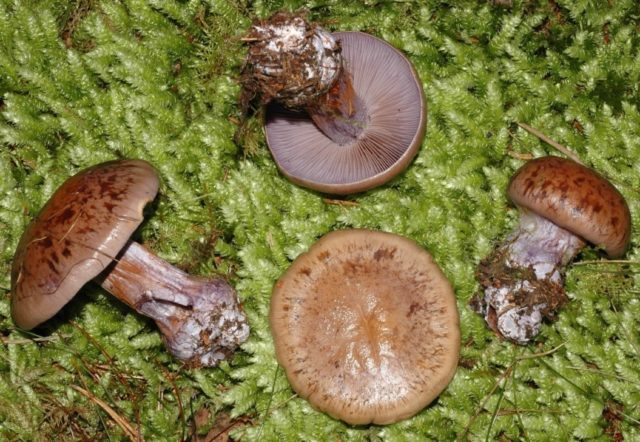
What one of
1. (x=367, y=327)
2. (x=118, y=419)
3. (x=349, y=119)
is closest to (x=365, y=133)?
(x=349, y=119)

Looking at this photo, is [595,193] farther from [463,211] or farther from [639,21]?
[639,21]

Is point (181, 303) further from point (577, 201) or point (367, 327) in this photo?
point (577, 201)

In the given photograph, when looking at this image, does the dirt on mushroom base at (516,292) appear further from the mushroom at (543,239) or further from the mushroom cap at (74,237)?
the mushroom cap at (74,237)

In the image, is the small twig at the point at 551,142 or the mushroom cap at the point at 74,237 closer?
the mushroom cap at the point at 74,237

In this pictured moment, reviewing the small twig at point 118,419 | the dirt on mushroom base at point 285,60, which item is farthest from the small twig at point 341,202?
the small twig at point 118,419

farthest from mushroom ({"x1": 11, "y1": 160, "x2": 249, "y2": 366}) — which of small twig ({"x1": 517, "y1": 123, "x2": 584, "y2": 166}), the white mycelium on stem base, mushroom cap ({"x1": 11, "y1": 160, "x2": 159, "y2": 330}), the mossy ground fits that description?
small twig ({"x1": 517, "y1": 123, "x2": 584, "y2": 166})

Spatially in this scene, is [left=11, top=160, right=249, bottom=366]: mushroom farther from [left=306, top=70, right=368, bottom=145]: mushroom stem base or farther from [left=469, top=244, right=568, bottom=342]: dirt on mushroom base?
[left=469, top=244, right=568, bottom=342]: dirt on mushroom base
